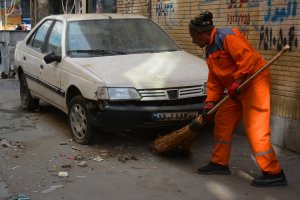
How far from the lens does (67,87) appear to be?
20.5 feet

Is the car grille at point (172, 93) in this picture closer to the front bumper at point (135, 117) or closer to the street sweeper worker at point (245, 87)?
the front bumper at point (135, 117)

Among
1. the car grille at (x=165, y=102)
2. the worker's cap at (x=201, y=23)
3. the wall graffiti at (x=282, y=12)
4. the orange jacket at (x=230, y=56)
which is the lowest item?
the car grille at (x=165, y=102)

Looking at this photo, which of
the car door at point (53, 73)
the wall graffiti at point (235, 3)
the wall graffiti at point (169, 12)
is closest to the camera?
the car door at point (53, 73)

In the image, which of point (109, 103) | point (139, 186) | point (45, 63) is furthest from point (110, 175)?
point (45, 63)

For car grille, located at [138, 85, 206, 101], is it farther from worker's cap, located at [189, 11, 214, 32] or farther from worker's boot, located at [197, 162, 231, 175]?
worker's cap, located at [189, 11, 214, 32]

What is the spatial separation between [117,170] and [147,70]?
1303 millimetres

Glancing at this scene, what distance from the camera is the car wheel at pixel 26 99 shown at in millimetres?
8133

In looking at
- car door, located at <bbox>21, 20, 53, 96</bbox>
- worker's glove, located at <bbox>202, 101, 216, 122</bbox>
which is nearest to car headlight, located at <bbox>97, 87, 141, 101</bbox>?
worker's glove, located at <bbox>202, 101, 216, 122</bbox>

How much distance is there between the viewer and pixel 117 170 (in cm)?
521

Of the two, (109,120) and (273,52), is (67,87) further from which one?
(273,52)

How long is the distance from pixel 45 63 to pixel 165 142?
2.49 metres

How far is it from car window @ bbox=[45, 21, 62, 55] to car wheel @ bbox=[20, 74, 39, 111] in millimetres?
1228

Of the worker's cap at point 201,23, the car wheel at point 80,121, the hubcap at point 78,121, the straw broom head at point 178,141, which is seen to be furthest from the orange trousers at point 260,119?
the hubcap at point 78,121

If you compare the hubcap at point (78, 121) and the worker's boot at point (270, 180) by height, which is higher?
the hubcap at point (78, 121)
